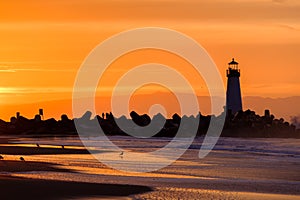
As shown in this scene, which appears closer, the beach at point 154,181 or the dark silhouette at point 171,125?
the beach at point 154,181

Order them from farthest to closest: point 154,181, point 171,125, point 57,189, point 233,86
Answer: point 171,125 → point 233,86 → point 154,181 → point 57,189

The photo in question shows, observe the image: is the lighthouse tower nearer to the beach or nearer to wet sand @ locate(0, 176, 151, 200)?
the beach

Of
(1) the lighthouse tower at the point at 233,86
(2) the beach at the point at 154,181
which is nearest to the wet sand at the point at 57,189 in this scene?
(2) the beach at the point at 154,181

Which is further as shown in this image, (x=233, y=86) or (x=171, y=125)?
(x=171, y=125)

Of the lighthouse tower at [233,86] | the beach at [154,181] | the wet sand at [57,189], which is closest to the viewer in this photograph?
the wet sand at [57,189]

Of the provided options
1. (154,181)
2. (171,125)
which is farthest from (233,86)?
(154,181)

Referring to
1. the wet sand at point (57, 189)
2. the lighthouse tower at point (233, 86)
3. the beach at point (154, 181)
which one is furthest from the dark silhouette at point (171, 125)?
the wet sand at point (57, 189)

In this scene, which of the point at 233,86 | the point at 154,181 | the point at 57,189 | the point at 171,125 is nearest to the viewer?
the point at 57,189

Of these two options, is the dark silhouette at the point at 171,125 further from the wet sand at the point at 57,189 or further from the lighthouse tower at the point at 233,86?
the wet sand at the point at 57,189

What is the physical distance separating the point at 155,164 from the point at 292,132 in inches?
1644

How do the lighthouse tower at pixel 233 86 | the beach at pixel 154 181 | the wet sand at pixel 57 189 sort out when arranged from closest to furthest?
the wet sand at pixel 57 189, the beach at pixel 154 181, the lighthouse tower at pixel 233 86

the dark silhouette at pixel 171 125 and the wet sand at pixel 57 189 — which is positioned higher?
the dark silhouette at pixel 171 125

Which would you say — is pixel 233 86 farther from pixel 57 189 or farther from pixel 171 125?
pixel 57 189

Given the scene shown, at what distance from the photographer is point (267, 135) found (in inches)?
2554
